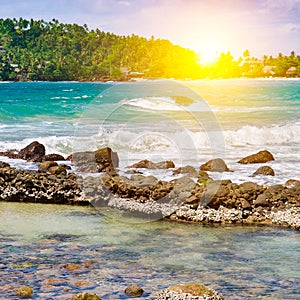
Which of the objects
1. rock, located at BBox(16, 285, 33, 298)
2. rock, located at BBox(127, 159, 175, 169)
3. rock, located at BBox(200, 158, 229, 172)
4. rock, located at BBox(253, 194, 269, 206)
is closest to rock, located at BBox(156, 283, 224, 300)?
rock, located at BBox(16, 285, 33, 298)

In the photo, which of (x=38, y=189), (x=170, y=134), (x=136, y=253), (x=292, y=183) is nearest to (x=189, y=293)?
(x=136, y=253)

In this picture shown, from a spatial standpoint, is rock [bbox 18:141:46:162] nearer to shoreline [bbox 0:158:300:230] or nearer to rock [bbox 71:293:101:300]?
shoreline [bbox 0:158:300:230]

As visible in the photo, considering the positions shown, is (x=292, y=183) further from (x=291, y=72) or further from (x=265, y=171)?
(x=291, y=72)

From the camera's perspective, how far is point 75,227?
532 inches

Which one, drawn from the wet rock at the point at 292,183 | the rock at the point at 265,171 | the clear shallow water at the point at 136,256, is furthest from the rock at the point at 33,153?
the wet rock at the point at 292,183

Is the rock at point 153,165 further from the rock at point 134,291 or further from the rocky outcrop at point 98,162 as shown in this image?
the rock at point 134,291

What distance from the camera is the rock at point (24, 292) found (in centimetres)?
919

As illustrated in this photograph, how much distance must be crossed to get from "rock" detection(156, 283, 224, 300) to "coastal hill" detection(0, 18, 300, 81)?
136192 millimetres

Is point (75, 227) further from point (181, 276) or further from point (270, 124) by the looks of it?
point (270, 124)

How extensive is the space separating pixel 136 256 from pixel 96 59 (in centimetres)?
15069

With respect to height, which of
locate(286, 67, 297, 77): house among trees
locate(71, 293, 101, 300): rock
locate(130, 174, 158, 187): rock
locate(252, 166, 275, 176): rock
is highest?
locate(286, 67, 297, 77): house among trees

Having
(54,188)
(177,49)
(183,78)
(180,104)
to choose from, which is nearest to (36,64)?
(183,78)

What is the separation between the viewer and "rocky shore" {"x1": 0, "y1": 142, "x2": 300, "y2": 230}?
14.0m

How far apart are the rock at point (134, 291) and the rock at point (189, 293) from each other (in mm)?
539
